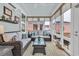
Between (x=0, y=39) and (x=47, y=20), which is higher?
(x=47, y=20)

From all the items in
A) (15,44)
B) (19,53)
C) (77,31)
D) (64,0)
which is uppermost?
(64,0)

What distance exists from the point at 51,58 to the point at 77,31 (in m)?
2.52

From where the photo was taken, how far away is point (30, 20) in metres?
10.3

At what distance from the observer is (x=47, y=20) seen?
10.4 m

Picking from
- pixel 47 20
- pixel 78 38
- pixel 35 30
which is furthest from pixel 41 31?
pixel 78 38

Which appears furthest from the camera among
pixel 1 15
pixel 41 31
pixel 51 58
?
pixel 41 31

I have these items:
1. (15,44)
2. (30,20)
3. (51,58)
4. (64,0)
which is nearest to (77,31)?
(15,44)

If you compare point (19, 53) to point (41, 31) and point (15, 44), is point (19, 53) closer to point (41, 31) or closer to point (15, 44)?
point (15, 44)

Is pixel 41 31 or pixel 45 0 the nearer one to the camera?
pixel 45 0

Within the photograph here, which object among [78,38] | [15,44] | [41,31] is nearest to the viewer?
[78,38]

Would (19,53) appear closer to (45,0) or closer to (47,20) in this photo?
(45,0)

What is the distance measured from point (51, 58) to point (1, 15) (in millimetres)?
3365

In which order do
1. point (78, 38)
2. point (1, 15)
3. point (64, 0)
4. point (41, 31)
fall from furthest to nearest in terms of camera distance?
point (41, 31) → point (1, 15) → point (78, 38) → point (64, 0)

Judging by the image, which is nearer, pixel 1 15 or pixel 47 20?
pixel 1 15
